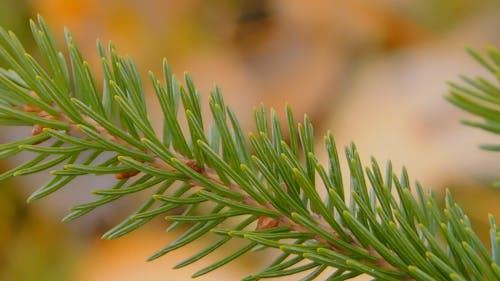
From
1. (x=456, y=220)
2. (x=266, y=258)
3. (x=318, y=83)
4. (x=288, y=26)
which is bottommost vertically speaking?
(x=456, y=220)

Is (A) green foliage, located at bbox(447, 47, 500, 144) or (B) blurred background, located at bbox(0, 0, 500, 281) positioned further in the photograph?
(B) blurred background, located at bbox(0, 0, 500, 281)

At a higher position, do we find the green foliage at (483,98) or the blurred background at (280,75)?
the blurred background at (280,75)

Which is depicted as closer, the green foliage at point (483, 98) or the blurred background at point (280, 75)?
the green foliage at point (483, 98)

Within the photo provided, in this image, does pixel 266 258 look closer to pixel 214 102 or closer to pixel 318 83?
pixel 318 83

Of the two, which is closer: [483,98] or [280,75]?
[483,98]

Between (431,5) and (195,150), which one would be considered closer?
(195,150)

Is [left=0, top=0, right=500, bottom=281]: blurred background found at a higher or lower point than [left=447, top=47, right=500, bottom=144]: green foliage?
higher

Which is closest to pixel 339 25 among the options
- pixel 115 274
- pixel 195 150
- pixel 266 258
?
pixel 266 258

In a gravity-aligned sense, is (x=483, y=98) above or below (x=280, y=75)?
below
